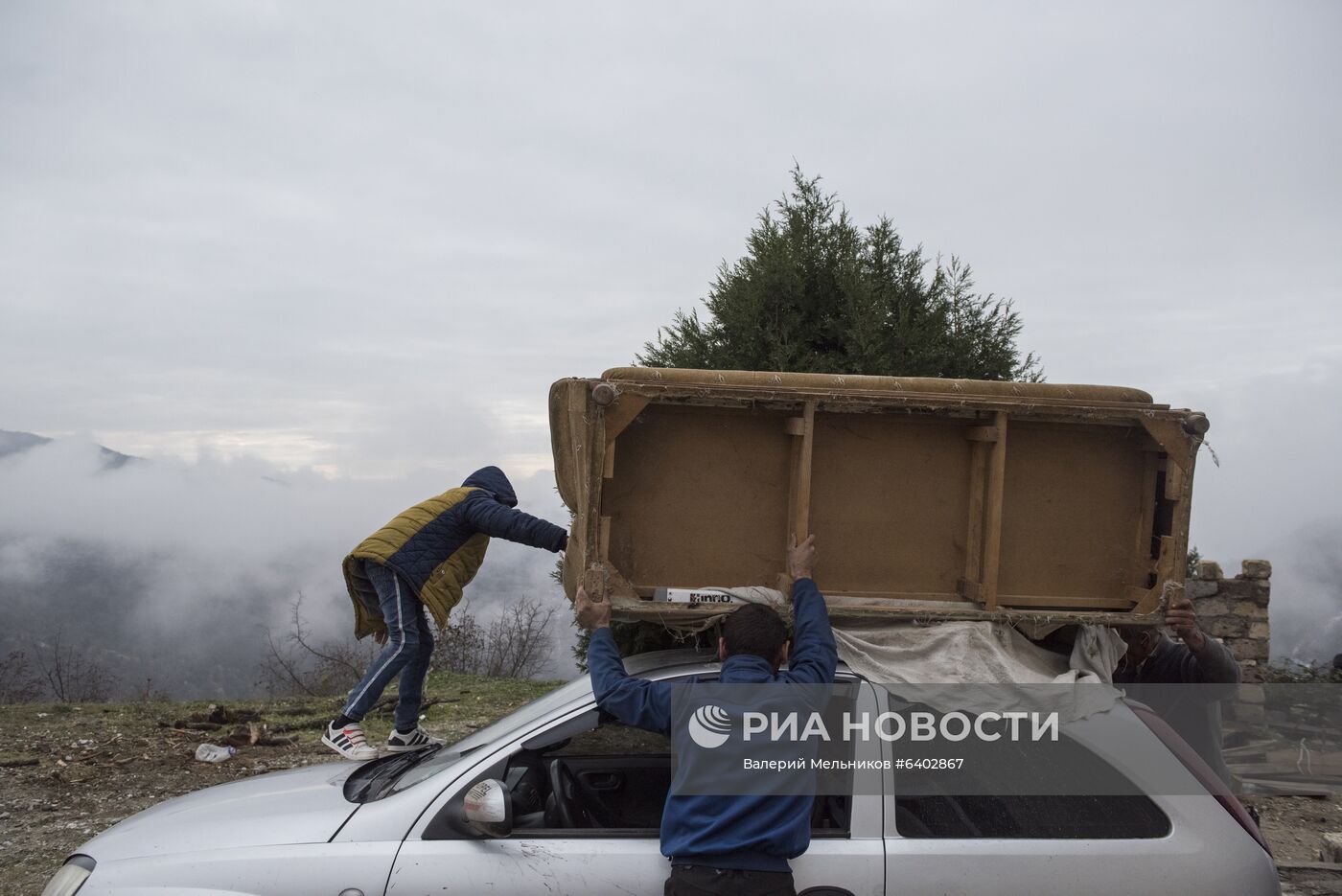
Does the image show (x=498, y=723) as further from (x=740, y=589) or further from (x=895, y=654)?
(x=895, y=654)

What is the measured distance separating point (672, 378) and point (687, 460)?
379 millimetres

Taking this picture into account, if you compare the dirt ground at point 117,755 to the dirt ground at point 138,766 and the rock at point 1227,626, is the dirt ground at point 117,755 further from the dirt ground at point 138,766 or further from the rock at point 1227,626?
the rock at point 1227,626

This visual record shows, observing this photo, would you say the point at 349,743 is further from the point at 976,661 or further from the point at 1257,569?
the point at 1257,569

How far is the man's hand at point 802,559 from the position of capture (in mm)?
3271

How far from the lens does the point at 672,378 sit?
3.23 m

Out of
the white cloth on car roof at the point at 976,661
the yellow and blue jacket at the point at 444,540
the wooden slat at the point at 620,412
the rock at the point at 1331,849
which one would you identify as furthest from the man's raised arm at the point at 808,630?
the rock at the point at 1331,849

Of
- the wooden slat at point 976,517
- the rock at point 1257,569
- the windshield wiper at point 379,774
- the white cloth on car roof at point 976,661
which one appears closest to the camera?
the white cloth on car roof at point 976,661

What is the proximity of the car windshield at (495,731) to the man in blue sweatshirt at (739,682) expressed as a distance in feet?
1.00

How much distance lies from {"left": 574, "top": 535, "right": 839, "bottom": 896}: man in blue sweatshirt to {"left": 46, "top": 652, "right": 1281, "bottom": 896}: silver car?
0.15 m

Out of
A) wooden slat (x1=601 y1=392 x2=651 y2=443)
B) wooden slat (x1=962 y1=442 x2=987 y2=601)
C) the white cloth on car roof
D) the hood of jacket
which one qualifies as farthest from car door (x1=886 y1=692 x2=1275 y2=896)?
the hood of jacket

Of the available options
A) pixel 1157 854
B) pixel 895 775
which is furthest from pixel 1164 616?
pixel 895 775

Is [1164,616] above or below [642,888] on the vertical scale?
above

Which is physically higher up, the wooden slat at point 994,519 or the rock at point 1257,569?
the wooden slat at point 994,519

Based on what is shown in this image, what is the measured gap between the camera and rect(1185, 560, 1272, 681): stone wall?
8.20 metres
